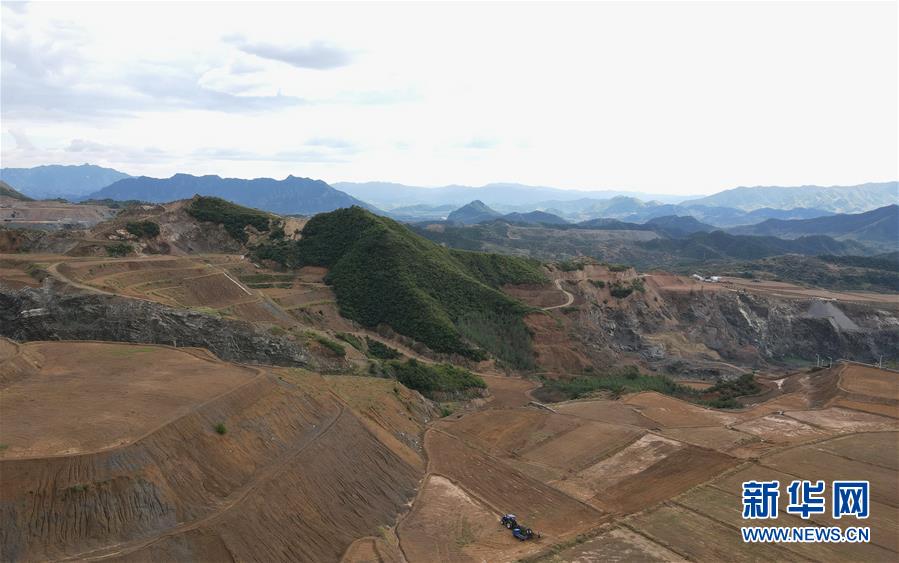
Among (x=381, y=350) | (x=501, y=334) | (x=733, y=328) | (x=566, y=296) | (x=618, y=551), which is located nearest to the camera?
(x=618, y=551)

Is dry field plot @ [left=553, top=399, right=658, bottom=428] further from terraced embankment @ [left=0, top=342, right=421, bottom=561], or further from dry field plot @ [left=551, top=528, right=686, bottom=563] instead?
terraced embankment @ [left=0, top=342, right=421, bottom=561]

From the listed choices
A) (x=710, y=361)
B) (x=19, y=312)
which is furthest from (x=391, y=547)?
(x=710, y=361)

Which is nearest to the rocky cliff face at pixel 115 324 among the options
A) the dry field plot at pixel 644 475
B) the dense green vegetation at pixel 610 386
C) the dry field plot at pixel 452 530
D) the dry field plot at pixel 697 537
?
the dry field plot at pixel 452 530

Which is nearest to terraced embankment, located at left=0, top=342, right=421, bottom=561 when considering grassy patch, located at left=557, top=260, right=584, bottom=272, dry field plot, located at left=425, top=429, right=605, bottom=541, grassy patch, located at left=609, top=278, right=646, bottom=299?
dry field plot, located at left=425, top=429, right=605, bottom=541

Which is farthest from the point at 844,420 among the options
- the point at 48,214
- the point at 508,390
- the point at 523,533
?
the point at 48,214

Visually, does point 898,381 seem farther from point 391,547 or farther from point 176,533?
point 176,533

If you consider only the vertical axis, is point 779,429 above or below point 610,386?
above

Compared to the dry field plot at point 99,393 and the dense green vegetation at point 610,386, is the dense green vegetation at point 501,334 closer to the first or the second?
the dense green vegetation at point 610,386

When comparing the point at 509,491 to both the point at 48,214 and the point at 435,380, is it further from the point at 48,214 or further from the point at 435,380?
the point at 48,214
